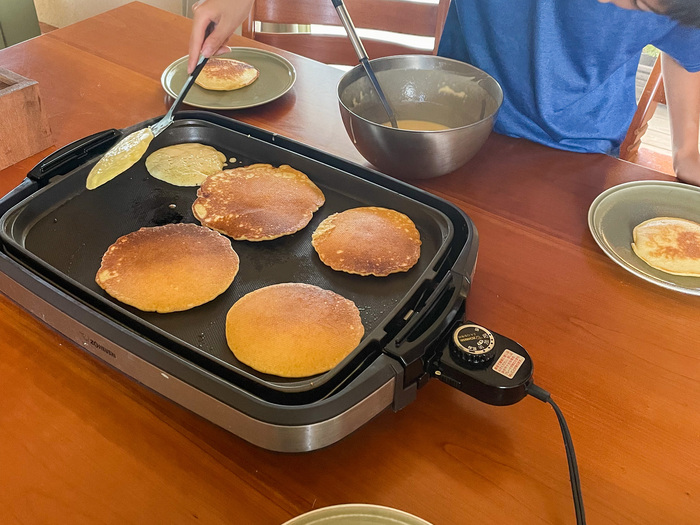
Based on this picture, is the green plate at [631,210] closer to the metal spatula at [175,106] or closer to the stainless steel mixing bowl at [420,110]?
the stainless steel mixing bowl at [420,110]

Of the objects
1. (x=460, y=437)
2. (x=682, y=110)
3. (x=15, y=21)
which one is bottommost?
(x=15, y=21)

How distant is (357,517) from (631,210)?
2.86ft

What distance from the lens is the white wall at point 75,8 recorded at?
367 cm

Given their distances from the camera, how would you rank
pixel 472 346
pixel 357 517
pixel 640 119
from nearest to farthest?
pixel 357 517 → pixel 472 346 → pixel 640 119

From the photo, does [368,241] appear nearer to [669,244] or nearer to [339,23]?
[669,244]

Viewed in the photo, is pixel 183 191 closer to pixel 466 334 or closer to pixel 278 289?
pixel 278 289

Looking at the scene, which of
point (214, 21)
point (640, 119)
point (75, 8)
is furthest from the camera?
point (75, 8)

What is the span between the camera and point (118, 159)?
1.08m

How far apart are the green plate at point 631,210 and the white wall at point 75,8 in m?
3.20

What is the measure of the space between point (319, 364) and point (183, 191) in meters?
0.53

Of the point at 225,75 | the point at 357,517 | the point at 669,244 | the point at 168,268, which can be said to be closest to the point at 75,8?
the point at 225,75

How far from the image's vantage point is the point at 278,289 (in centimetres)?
93

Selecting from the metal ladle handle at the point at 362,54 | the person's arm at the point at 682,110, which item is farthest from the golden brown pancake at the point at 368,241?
the person's arm at the point at 682,110

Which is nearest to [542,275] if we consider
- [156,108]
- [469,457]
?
[469,457]
